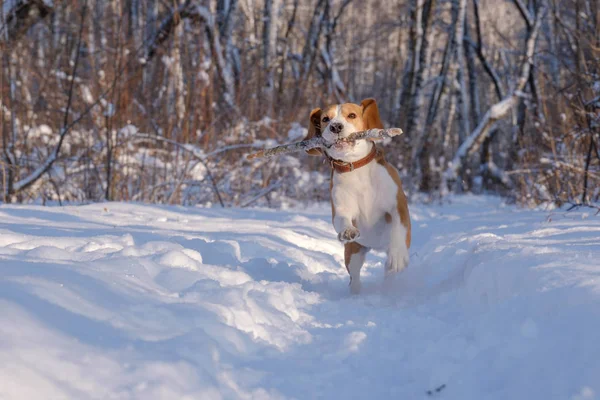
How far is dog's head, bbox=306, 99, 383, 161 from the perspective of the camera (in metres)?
3.39

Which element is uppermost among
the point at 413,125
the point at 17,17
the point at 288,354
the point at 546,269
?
the point at 17,17

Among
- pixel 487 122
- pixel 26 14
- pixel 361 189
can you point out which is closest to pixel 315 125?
pixel 361 189

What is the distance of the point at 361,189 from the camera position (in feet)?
11.6

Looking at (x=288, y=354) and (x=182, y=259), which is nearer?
(x=288, y=354)

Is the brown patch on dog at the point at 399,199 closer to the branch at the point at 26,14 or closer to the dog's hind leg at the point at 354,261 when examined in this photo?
the dog's hind leg at the point at 354,261

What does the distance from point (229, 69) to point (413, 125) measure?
4.09 metres

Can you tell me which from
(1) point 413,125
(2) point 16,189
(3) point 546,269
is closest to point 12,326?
(3) point 546,269

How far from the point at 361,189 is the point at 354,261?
17.2 inches

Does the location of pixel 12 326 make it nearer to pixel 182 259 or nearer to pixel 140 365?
pixel 140 365

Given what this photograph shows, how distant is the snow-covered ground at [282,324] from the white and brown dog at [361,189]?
213 mm

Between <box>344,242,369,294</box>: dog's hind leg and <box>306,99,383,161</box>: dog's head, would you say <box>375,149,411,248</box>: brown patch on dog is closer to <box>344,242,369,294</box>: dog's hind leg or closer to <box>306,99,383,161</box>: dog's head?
<box>306,99,383,161</box>: dog's head

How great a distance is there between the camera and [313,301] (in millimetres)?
3025

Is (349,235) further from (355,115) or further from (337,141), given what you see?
(355,115)

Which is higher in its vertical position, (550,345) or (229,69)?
(229,69)
